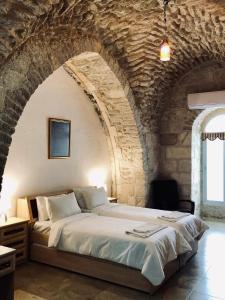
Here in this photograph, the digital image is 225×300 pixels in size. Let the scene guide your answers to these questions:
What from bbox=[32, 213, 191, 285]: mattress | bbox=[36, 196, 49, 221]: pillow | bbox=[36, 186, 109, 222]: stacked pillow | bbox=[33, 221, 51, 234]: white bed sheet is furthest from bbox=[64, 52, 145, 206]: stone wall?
bbox=[33, 221, 51, 234]: white bed sheet

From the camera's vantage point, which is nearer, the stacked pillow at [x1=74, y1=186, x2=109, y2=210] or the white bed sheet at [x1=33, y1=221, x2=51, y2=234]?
the white bed sheet at [x1=33, y1=221, x2=51, y2=234]

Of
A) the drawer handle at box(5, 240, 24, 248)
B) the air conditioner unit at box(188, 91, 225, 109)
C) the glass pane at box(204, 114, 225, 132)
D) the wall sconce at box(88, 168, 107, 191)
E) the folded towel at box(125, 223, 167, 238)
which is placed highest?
the air conditioner unit at box(188, 91, 225, 109)

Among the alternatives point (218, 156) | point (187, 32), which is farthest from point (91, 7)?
point (218, 156)

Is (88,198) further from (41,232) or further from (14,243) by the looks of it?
(14,243)

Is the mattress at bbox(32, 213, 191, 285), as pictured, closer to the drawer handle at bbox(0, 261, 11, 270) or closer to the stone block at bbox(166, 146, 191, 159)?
the drawer handle at bbox(0, 261, 11, 270)

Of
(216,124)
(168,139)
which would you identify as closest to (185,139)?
(168,139)

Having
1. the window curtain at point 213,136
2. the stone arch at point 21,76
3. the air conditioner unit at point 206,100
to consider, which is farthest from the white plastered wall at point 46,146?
the window curtain at point 213,136

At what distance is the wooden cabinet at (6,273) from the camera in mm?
2504

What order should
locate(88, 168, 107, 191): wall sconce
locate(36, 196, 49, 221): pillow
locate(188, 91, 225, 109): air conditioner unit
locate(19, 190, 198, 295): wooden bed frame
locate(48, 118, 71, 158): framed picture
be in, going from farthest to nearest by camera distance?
locate(88, 168, 107, 191): wall sconce < locate(188, 91, 225, 109): air conditioner unit < locate(48, 118, 71, 158): framed picture < locate(36, 196, 49, 221): pillow < locate(19, 190, 198, 295): wooden bed frame

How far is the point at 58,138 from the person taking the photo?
466 cm

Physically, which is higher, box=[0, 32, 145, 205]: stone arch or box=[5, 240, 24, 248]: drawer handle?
box=[0, 32, 145, 205]: stone arch

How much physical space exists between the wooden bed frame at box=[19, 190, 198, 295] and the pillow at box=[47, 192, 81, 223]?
0.93ft

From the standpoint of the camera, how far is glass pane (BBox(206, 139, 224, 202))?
648 centimetres

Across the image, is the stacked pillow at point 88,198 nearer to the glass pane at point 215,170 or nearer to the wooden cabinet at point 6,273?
the wooden cabinet at point 6,273
